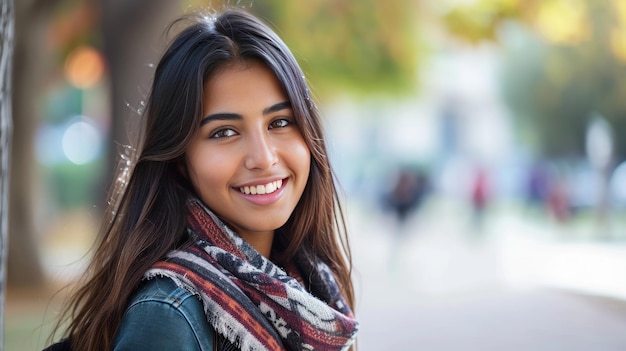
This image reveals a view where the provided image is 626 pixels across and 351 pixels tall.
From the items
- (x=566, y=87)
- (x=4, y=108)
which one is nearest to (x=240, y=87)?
(x=4, y=108)

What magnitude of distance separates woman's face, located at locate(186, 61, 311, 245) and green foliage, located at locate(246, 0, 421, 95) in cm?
1178

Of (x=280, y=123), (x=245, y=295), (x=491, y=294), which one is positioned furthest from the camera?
(x=491, y=294)

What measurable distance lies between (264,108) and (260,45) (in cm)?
20

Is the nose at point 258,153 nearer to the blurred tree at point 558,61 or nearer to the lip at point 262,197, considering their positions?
the lip at point 262,197

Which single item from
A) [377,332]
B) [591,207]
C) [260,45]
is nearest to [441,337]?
[377,332]

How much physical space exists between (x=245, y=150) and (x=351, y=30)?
13827mm

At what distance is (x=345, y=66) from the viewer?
62.2 ft

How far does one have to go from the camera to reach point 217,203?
2.29m

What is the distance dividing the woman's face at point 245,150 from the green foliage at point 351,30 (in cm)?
1178

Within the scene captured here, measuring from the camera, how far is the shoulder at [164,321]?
1.88 meters

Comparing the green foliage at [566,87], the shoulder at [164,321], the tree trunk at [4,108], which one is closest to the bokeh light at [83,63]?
the green foliage at [566,87]

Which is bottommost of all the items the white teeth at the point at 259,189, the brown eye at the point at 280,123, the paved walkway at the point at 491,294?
the paved walkway at the point at 491,294

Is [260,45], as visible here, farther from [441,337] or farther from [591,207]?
[591,207]

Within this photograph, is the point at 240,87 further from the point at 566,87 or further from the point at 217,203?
the point at 566,87
